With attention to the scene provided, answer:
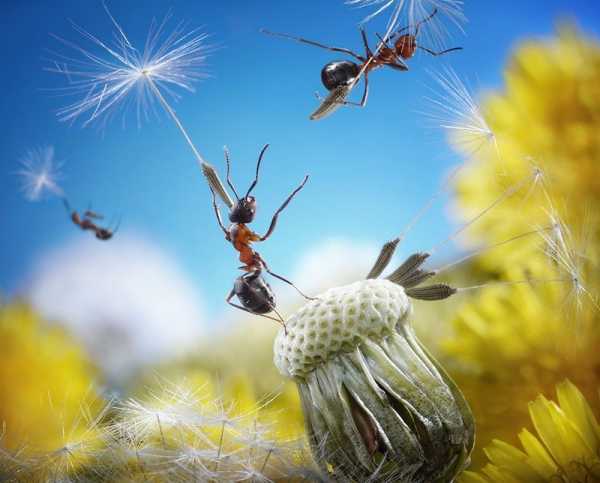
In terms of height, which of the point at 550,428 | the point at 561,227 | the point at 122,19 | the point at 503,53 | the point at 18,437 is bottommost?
the point at 550,428

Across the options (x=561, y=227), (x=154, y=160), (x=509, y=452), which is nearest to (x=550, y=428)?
(x=509, y=452)

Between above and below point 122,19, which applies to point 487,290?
below

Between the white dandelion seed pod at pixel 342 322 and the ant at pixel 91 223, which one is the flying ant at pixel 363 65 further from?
the ant at pixel 91 223

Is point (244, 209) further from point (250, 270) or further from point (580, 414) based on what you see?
point (580, 414)

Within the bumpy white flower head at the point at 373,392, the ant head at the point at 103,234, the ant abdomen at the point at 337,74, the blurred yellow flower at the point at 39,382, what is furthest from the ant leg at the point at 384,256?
the ant head at the point at 103,234

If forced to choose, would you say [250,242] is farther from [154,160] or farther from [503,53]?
[503,53]

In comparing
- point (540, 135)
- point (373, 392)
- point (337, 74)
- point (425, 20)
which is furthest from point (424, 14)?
point (373, 392)

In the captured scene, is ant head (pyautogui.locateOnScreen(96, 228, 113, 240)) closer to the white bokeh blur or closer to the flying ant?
the white bokeh blur
